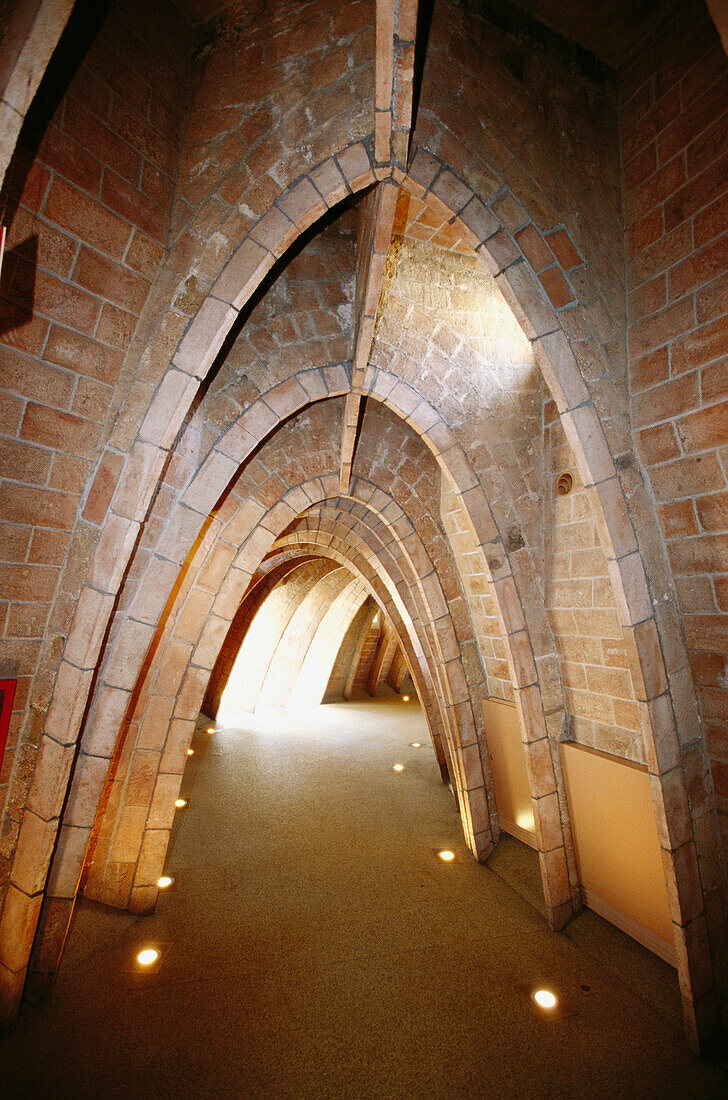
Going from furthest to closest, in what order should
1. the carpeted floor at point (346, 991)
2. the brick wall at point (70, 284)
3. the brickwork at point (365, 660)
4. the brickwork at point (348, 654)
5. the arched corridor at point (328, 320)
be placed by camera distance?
1. the brickwork at point (365, 660)
2. the brickwork at point (348, 654)
3. the carpeted floor at point (346, 991)
4. the arched corridor at point (328, 320)
5. the brick wall at point (70, 284)

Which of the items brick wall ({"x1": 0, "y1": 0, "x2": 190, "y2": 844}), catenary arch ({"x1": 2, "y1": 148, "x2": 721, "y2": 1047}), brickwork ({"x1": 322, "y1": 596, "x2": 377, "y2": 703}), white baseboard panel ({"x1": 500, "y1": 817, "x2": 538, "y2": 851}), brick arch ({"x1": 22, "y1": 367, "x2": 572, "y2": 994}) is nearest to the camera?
brick wall ({"x1": 0, "y1": 0, "x2": 190, "y2": 844})

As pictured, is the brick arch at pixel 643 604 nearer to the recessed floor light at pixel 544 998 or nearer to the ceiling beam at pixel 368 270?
the ceiling beam at pixel 368 270

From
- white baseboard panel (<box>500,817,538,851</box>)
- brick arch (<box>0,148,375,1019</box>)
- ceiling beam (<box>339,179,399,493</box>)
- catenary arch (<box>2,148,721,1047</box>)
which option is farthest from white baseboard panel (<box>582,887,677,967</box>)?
ceiling beam (<box>339,179,399,493</box>)

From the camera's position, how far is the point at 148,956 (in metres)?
3.56

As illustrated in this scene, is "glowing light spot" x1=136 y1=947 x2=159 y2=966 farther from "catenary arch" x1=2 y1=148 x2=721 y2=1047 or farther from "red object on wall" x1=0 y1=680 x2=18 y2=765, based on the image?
"red object on wall" x1=0 y1=680 x2=18 y2=765

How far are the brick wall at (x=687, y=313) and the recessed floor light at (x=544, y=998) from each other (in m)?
1.71

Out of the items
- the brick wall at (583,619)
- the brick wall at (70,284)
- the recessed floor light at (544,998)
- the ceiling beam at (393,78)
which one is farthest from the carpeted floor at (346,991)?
the ceiling beam at (393,78)

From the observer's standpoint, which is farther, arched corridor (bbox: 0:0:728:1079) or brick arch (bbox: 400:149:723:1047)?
brick arch (bbox: 400:149:723:1047)

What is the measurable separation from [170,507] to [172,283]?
154 centimetres

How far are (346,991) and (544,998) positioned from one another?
1.32m

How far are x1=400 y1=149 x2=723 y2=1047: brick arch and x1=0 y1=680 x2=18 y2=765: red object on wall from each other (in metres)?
3.20

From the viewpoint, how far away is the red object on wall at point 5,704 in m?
2.45

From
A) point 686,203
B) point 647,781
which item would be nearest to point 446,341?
point 686,203

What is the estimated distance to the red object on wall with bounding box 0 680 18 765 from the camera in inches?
96.3
